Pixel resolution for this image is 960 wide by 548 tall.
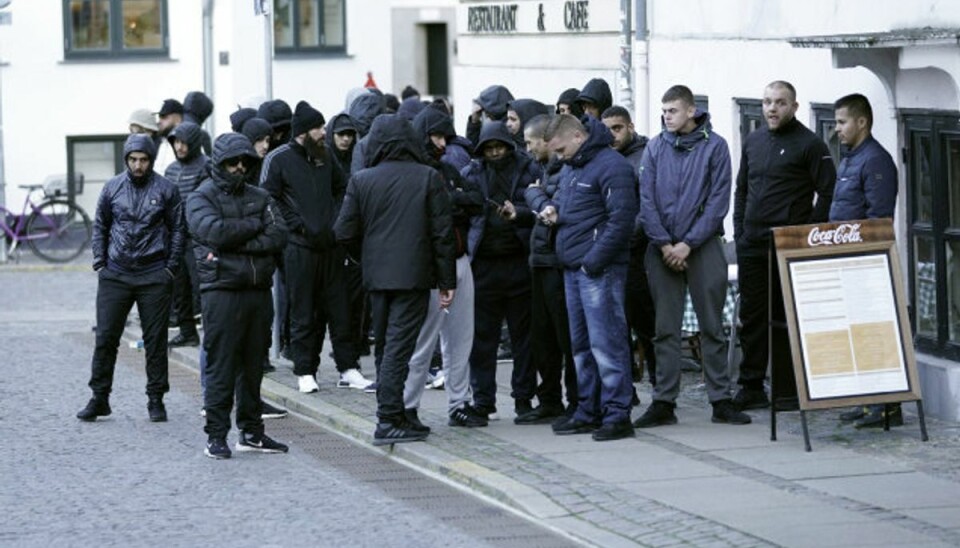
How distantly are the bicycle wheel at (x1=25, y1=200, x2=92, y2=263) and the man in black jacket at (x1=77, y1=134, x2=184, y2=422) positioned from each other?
15129 millimetres

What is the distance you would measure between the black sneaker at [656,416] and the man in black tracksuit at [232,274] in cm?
233

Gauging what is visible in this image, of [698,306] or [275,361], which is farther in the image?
[275,361]

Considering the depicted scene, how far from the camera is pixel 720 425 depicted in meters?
14.5

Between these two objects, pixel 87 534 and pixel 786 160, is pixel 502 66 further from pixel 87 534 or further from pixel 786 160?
pixel 87 534

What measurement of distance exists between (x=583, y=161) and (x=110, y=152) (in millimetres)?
23994

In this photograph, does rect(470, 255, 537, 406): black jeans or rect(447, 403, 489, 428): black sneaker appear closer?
rect(447, 403, 489, 428): black sneaker

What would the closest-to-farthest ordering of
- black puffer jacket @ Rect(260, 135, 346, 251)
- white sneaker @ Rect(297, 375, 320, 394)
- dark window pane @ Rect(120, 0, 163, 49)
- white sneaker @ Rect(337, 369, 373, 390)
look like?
black puffer jacket @ Rect(260, 135, 346, 251), white sneaker @ Rect(297, 375, 320, 394), white sneaker @ Rect(337, 369, 373, 390), dark window pane @ Rect(120, 0, 163, 49)

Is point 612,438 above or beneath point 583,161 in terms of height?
beneath

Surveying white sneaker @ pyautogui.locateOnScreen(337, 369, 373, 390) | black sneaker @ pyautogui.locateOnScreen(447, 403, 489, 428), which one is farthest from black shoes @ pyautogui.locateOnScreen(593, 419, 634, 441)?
white sneaker @ pyautogui.locateOnScreen(337, 369, 373, 390)

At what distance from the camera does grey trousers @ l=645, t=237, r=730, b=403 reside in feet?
47.3

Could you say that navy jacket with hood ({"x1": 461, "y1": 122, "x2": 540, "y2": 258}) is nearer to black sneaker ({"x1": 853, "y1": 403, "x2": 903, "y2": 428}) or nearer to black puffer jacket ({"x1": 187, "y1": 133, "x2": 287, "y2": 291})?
black puffer jacket ({"x1": 187, "y1": 133, "x2": 287, "y2": 291})

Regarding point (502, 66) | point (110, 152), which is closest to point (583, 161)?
point (502, 66)

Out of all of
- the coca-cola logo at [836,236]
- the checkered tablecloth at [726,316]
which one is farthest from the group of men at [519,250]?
the checkered tablecloth at [726,316]

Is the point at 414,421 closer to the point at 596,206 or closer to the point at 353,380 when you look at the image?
the point at 596,206
